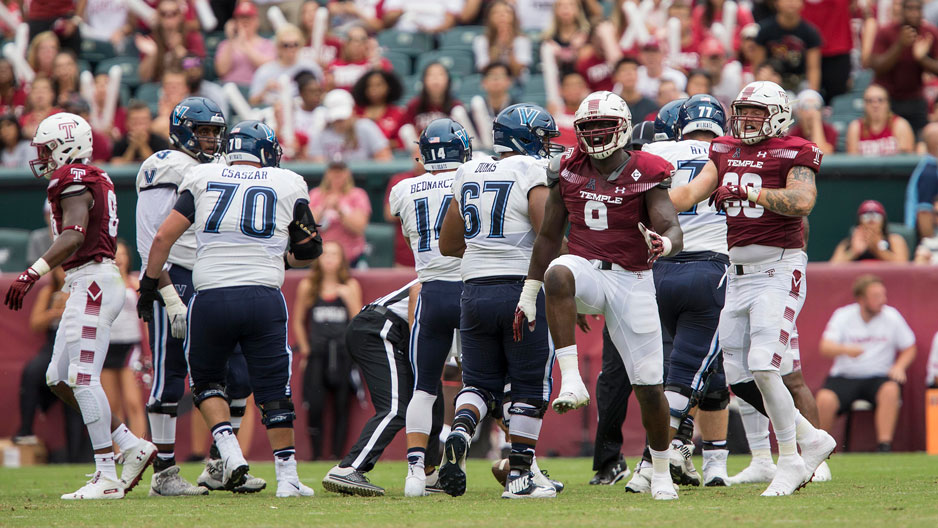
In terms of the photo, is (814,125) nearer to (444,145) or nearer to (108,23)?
(444,145)

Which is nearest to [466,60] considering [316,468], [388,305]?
[316,468]

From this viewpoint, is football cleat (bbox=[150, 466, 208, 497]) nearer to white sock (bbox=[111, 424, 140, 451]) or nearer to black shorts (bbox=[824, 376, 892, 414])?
white sock (bbox=[111, 424, 140, 451])

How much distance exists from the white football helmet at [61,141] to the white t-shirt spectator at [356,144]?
570 cm

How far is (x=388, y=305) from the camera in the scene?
26.1ft

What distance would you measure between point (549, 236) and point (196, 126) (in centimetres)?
269

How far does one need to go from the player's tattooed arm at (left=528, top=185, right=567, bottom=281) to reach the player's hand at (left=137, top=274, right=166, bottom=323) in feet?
7.69

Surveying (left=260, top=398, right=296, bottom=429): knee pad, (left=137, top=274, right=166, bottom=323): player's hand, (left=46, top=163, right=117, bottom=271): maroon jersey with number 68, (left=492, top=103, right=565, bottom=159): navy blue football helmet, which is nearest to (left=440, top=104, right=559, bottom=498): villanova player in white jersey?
(left=492, top=103, right=565, bottom=159): navy blue football helmet

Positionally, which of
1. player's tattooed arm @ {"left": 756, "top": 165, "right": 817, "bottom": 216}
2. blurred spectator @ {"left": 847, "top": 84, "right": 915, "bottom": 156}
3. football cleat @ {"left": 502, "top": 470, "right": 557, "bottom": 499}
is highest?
blurred spectator @ {"left": 847, "top": 84, "right": 915, "bottom": 156}

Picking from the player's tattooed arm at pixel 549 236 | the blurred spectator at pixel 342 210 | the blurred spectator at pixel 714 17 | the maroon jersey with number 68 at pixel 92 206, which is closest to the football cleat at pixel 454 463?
the player's tattooed arm at pixel 549 236

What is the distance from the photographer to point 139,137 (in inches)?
512

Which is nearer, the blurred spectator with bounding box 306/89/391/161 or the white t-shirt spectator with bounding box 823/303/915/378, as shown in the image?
the white t-shirt spectator with bounding box 823/303/915/378

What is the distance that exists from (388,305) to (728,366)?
2152mm

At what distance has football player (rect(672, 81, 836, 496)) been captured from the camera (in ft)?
22.1

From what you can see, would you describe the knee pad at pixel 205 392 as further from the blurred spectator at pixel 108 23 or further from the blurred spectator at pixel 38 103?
the blurred spectator at pixel 108 23
